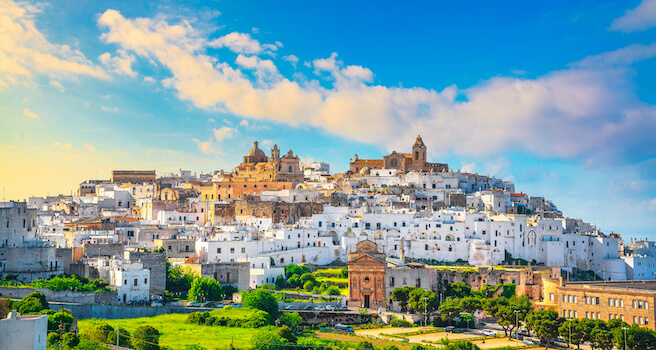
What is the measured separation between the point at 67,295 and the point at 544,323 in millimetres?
30122

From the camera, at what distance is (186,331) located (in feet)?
135

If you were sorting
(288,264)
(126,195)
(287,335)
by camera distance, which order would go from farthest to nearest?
(126,195)
(288,264)
(287,335)

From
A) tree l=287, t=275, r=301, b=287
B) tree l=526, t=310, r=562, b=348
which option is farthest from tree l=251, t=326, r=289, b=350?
tree l=526, t=310, r=562, b=348

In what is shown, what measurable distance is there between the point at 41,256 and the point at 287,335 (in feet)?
56.6

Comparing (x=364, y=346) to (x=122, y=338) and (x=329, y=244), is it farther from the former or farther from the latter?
(x=329, y=244)

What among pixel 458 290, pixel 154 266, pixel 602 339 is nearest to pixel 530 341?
pixel 602 339

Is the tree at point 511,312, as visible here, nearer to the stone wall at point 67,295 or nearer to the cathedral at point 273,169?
the stone wall at point 67,295

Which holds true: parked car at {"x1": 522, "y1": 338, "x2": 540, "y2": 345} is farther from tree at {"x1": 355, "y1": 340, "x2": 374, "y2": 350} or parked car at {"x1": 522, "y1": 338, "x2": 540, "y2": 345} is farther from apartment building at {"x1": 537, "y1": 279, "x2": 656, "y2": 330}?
tree at {"x1": 355, "y1": 340, "x2": 374, "y2": 350}

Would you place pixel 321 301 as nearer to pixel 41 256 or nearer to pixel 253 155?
pixel 41 256

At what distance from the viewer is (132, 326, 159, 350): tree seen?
36219 mm

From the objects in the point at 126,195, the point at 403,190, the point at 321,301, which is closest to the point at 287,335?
the point at 321,301

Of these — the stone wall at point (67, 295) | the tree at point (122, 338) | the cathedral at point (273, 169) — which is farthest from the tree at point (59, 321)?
the cathedral at point (273, 169)

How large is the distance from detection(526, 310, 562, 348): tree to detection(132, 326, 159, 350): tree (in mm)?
24636

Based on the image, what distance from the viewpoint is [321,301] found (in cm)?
5331
